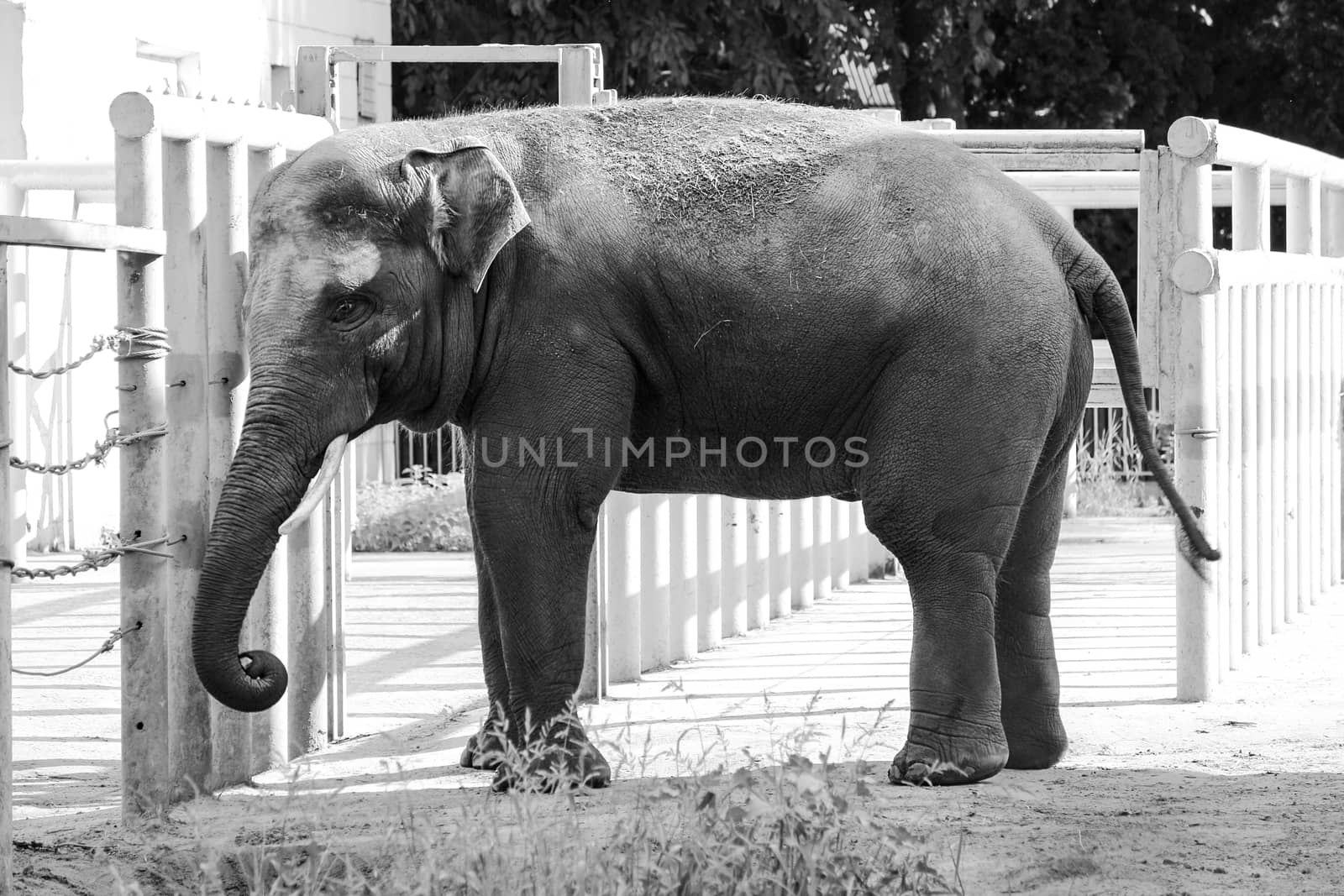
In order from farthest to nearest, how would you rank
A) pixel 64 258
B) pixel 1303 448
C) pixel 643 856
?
pixel 64 258 < pixel 1303 448 < pixel 643 856

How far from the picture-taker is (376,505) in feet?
47.9

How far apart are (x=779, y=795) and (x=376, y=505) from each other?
35.3 feet

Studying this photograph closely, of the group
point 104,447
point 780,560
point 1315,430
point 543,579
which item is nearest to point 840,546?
point 780,560

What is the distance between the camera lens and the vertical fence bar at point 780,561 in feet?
32.2

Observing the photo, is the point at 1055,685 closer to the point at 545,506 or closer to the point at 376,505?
the point at 545,506

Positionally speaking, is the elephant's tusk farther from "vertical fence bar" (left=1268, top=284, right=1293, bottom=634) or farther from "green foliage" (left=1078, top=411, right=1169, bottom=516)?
"green foliage" (left=1078, top=411, right=1169, bottom=516)

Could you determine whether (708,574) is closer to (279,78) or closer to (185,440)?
(185,440)

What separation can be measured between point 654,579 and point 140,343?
3.16 m

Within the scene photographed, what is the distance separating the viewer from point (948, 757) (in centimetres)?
548

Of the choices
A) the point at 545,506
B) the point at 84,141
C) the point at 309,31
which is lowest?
the point at 545,506

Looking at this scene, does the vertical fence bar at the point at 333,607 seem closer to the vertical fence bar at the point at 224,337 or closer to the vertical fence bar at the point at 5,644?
the vertical fence bar at the point at 224,337

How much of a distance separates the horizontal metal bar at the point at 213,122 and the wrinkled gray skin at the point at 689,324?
1.22ft

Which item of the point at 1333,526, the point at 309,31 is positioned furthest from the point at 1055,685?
the point at 309,31

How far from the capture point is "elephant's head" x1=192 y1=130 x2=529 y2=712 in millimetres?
4984
